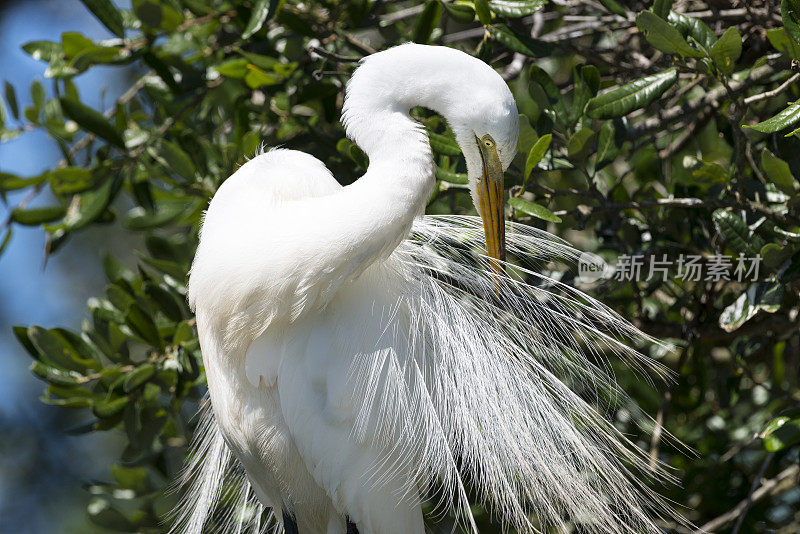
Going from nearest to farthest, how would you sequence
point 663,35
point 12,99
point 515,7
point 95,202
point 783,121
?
point 783,121 < point 663,35 < point 515,7 < point 95,202 < point 12,99

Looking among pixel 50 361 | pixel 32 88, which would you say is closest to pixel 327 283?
pixel 50 361

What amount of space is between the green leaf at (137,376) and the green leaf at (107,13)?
0.82 m

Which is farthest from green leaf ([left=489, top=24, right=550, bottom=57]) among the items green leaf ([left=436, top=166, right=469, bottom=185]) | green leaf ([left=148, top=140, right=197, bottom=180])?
green leaf ([left=148, top=140, right=197, bottom=180])

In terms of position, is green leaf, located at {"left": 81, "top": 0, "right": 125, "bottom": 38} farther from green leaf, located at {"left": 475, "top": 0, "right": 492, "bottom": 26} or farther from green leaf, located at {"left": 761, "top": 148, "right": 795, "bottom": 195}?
green leaf, located at {"left": 761, "top": 148, "right": 795, "bottom": 195}

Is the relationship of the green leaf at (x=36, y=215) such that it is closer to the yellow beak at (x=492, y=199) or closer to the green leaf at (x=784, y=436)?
the yellow beak at (x=492, y=199)

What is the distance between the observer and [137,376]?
67.0 inches

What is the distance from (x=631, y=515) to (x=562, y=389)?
11.1 inches

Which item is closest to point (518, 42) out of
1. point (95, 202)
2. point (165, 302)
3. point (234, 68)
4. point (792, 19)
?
point (792, 19)

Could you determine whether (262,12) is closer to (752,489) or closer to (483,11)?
(483,11)

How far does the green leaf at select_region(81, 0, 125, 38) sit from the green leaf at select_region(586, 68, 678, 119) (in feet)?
3.76

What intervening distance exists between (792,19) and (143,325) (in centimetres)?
143

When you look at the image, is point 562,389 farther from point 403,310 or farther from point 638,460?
point 403,310

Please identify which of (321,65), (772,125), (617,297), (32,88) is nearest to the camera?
(772,125)

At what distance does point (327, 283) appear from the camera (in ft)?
4.46
